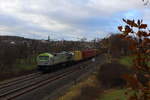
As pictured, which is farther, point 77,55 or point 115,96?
point 77,55

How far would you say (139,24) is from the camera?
10.9ft

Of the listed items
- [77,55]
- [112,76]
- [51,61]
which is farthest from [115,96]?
[77,55]

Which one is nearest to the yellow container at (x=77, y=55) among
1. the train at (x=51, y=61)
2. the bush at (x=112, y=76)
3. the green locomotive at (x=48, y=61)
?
the train at (x=51, y=61)

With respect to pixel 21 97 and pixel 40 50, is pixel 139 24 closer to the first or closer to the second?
pixel 21 97

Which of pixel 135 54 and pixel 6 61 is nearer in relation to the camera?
pixel 135 54

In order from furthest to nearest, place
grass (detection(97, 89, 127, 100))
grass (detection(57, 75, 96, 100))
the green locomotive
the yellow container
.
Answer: the yellow container, the green locomotive, grass (detection(57, 75, 96, 100)), grass (detection(97, 89, 127, 100))

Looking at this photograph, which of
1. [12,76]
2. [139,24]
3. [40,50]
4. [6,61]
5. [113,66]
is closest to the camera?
[139,24]

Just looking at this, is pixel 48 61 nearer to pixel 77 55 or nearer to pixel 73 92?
pixel 73 92

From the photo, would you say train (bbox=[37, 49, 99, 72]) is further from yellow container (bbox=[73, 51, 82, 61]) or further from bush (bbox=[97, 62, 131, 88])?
bush (bbox=[97, 62, 131, 88])

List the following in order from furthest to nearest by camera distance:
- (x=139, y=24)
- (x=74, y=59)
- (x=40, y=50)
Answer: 1. (x=40, y=50)
2. (x=74, y=59)
3. (x=139, y=24)

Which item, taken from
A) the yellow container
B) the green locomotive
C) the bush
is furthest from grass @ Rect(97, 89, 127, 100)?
the yellow container

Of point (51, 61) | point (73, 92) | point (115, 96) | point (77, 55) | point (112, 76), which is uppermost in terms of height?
point (51, 61)

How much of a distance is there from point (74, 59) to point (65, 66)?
21.7ft

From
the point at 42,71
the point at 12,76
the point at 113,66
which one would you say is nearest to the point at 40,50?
the point at 42,71
